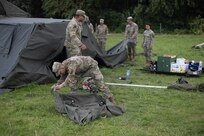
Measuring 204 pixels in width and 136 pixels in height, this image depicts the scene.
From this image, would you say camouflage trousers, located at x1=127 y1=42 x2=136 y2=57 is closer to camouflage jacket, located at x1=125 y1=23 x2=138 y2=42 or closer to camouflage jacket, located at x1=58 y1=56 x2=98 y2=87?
camouflage jacket, located at x1=125 y1=23 x2=138 y2=42

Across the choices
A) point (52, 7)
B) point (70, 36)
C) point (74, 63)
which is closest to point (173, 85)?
point (70, 36)

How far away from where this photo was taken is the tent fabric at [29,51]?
9.02m

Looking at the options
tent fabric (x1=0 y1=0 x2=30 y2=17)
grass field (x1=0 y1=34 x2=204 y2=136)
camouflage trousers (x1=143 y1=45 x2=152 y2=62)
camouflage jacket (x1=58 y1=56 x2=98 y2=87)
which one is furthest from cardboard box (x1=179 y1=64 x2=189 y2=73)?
tent fabric (x1=0 y1=0 x2=30 y2=17)

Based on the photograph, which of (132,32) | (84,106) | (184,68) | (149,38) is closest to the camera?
(84,106)

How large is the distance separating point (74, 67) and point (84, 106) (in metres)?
0.73

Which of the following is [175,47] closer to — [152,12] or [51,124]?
[152,12]

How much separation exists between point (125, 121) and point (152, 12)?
932 inches

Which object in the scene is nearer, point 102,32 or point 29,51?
point 29,51

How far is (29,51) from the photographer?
374 inches

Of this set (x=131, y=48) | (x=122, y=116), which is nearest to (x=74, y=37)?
(x=122, y=116)

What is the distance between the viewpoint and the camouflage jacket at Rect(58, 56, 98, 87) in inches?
262

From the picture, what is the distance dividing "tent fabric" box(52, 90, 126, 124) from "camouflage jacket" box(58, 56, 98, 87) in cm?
31

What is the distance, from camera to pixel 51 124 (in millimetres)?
6340

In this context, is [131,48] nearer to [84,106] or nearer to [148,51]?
[148,51]
